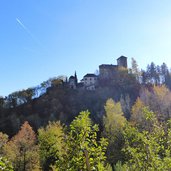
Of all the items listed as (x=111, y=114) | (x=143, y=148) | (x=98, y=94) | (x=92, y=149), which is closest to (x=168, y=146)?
(x=143, y=148)

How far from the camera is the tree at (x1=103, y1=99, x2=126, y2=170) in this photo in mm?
38481

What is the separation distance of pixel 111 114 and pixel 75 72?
54832mm

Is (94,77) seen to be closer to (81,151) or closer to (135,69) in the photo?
(135,69)

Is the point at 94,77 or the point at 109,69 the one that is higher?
the point at 109,69

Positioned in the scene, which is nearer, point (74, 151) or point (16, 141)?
point (74, 151)

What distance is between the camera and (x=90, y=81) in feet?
305

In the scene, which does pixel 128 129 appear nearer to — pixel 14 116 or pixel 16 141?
pixel 16 141

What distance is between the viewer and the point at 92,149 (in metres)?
6.57

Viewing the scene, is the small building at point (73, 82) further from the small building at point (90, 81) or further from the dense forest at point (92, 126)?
the small building at point (90, 81)

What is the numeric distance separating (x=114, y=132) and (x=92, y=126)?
38.7 m

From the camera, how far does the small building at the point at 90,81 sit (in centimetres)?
8981

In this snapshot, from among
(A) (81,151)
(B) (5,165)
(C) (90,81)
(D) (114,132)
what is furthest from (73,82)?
(B) (5,165)

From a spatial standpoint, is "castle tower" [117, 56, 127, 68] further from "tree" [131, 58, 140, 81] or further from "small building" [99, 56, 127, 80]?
"tree" [131, 58, 140, 81]

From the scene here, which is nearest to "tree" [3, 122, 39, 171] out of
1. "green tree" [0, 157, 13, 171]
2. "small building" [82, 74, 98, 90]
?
"green tree" [0, 157, 13, 171]
